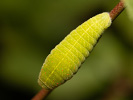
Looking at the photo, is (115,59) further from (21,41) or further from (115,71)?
(21,41)

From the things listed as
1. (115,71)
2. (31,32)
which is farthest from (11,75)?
(115,71)

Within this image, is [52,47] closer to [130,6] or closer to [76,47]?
[76,47]

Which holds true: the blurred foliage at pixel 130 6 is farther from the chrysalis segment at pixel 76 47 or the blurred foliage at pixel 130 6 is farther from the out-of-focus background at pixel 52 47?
the out-of-focus background at pixel 52 47

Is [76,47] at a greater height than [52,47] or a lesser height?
greater

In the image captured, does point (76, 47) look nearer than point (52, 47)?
Yes

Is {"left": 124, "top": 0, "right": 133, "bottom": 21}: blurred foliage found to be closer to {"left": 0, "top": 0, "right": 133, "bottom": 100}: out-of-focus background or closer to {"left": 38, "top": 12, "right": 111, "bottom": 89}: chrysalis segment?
{"left": 38, "top": 12, "right": 111, "bottom": 89}: chrysalis segment

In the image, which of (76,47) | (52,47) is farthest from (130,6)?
(52,47)

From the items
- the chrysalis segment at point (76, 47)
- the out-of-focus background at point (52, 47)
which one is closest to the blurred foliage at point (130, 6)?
the chrysalis segment at point (76, 47)
